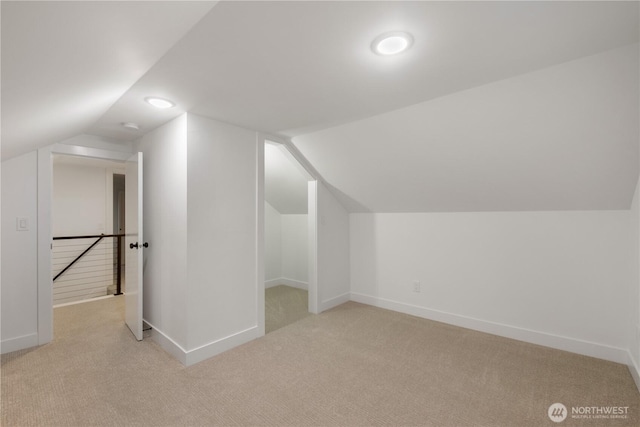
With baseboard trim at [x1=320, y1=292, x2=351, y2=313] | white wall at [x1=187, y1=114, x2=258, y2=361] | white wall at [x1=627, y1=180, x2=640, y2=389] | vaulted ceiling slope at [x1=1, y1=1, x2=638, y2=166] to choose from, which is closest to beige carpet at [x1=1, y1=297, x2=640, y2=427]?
white wall at [x1=627, y1=180, x2=640, y2=389]

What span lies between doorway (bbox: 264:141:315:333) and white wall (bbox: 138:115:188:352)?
4.20 ft

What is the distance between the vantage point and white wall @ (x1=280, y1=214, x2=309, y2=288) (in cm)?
480

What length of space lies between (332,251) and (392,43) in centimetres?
273

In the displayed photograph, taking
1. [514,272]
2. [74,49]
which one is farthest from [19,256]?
[514,272]

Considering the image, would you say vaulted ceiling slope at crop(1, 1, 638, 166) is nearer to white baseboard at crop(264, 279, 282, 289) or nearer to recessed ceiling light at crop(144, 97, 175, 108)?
recessed ceiling light at crop(144, 97, 175, 108)

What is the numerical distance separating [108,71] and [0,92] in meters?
0.45

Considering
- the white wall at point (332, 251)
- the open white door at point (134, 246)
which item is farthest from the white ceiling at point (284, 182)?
the open white door at point (134, 246)

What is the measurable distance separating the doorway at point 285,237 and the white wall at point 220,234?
0.91 m

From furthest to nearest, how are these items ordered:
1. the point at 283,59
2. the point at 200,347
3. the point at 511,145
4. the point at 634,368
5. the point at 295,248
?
1. the point at 295,248
2. the point at 200,347
3. the point at 511,145
4. the point at 634,368
5. the point at 283,59

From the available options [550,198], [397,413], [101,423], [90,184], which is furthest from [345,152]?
[90,184]

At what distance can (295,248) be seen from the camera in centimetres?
492

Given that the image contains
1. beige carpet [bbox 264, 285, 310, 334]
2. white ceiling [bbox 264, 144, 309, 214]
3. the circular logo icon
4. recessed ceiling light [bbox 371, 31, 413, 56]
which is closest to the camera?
recessed ceiling light [bbox 371, 31, 413, 56]

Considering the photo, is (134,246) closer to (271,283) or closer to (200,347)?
(200,347)

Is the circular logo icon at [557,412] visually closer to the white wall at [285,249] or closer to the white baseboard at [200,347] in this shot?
the white baseboard at [200,347]
